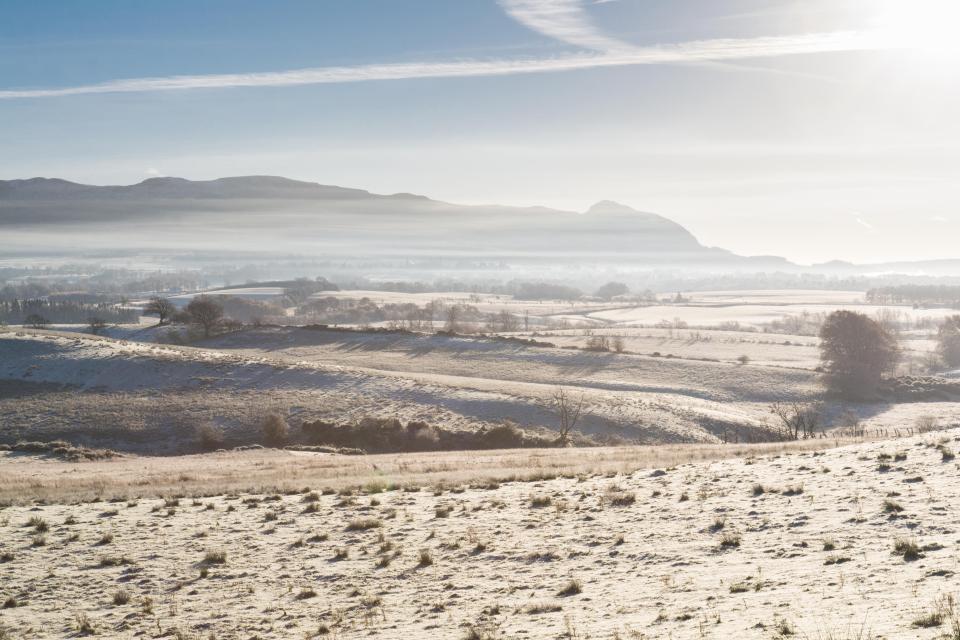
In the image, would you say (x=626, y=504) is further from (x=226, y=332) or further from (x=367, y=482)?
(x=226, y=332)

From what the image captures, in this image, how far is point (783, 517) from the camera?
1759 cm

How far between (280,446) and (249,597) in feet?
133

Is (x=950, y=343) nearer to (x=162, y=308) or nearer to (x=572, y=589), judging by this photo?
(x=572, y=589)

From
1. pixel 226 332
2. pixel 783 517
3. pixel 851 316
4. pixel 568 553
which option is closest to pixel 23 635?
pixel 568 553

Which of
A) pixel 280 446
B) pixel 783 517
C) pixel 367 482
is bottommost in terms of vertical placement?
pixel 280 446

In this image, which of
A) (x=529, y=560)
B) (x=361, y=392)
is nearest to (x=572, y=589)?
(x=529, y=560)

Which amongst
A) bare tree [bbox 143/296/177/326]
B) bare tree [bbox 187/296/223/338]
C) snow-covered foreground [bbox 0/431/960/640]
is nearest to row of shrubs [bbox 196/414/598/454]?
snow-covered foreground [bbox 0/431/960/640]

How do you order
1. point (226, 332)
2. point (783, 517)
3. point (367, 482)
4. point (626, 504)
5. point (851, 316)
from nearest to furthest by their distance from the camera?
point (783, 517) → point (626, 504) → point (367, 482) → point (851, 316) → point (226, 332)

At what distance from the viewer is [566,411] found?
62781 mm

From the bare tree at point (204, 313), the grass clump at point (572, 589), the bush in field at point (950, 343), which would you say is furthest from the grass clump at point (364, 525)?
the bush in field at point (950, 343)

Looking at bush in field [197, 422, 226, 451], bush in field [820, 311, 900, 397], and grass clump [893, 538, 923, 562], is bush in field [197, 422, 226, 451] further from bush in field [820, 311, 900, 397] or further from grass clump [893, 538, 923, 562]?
bush in field [820, 311, 900, 397]

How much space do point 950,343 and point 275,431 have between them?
12192 centimetres

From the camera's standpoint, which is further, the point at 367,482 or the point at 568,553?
the point at 367,482

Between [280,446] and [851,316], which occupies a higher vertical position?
[851,316]
